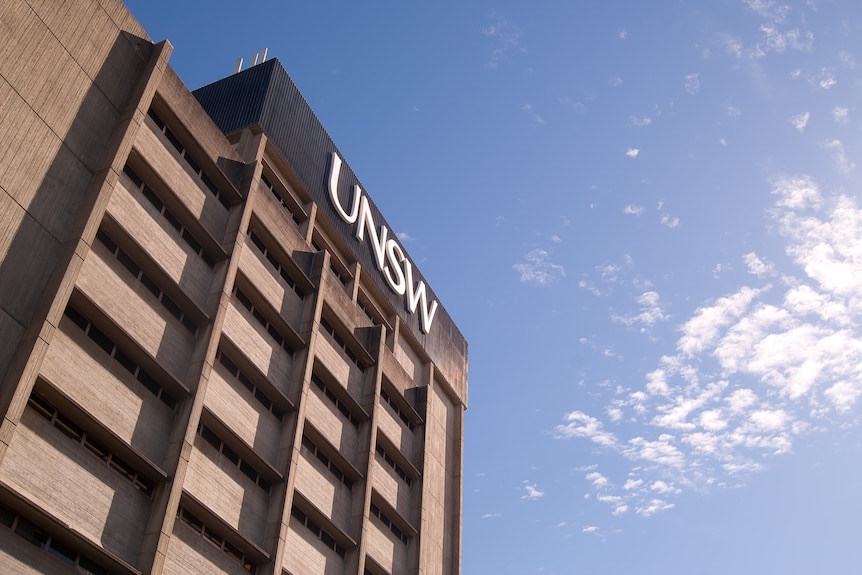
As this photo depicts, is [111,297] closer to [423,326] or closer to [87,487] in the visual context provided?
[87,487]

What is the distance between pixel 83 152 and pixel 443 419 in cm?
3565

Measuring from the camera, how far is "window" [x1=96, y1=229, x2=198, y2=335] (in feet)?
114

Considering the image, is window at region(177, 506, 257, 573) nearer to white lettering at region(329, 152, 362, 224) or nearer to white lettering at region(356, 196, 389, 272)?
white lettering at region(329, 152, 362, 224)

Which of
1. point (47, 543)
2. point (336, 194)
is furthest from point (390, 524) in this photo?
point (47, 543)

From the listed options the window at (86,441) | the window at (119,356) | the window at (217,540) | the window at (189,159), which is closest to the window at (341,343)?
the window at (189,159)

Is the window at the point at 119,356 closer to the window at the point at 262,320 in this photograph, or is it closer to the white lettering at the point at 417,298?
the window at the point at 262,320

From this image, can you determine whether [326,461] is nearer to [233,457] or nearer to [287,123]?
[233,457]

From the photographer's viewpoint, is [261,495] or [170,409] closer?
[170,409]

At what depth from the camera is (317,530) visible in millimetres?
43844

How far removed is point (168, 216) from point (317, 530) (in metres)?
17.4

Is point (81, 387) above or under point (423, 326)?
under

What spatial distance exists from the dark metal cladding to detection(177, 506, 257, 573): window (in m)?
22.7

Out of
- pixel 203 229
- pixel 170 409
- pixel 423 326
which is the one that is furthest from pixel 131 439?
pixel 423 326

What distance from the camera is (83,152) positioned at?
113ft
